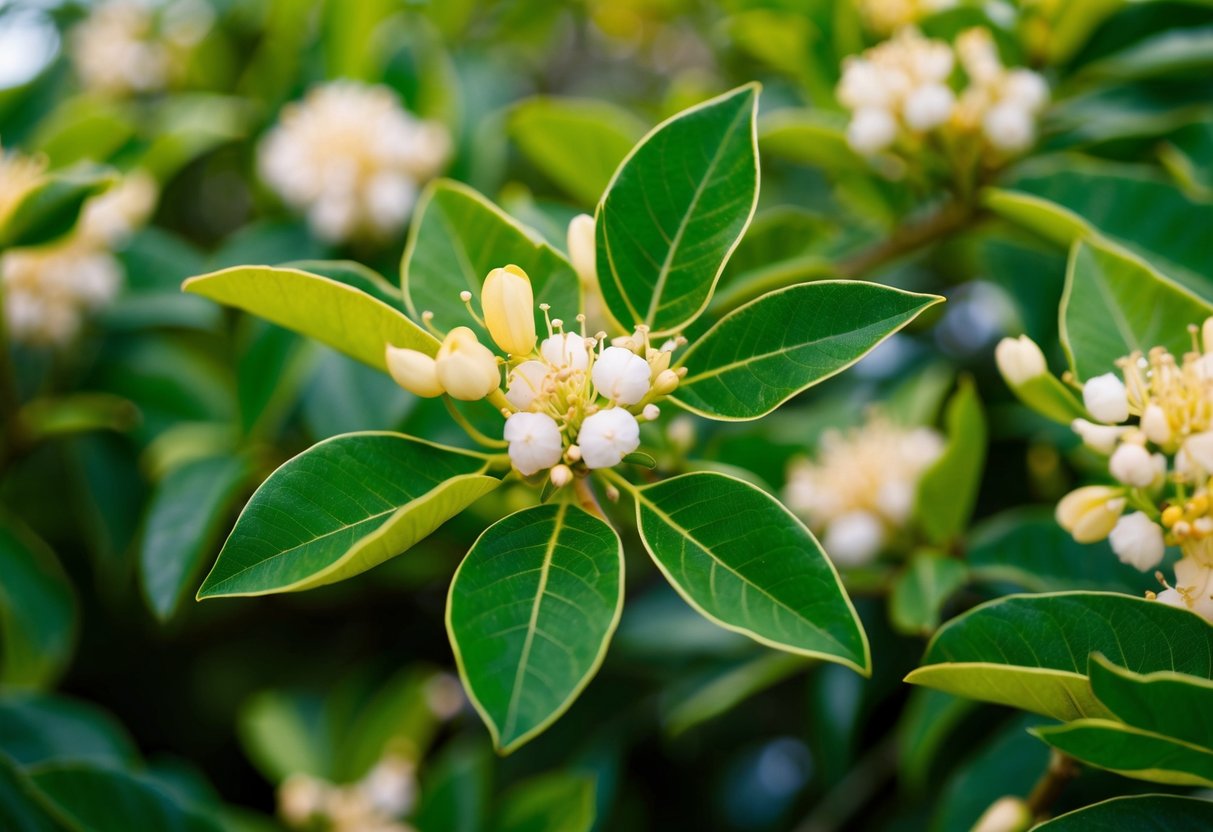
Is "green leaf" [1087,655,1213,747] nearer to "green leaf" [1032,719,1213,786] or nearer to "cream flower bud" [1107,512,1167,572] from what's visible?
"green leaf" [1032,719,1213,786]

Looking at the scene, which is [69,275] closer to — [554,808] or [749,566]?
[554,808]

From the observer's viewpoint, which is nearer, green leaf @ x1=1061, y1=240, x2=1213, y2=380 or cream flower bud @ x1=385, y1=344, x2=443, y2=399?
cream flower bud @ x1=385, y1=344, x2=443, y2=399

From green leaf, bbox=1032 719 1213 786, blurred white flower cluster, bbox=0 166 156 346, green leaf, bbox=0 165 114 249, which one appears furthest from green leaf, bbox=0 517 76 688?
green leaf, bbox=1032 719 1213 786

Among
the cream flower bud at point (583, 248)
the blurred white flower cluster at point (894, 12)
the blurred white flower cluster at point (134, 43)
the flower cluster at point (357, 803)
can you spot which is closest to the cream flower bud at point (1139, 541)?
the cream flower bud at point (583, 248)

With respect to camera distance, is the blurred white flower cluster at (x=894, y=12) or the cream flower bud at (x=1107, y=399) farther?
the blurred white flower cluster at (x=894, y=12)

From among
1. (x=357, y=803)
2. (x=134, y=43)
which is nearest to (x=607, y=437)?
(x=357, y=803)

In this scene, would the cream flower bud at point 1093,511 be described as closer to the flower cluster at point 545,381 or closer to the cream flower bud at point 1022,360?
the cream flower bud at point 1022,360

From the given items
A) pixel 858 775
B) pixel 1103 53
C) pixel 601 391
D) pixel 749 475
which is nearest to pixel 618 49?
pixel 1103 53
